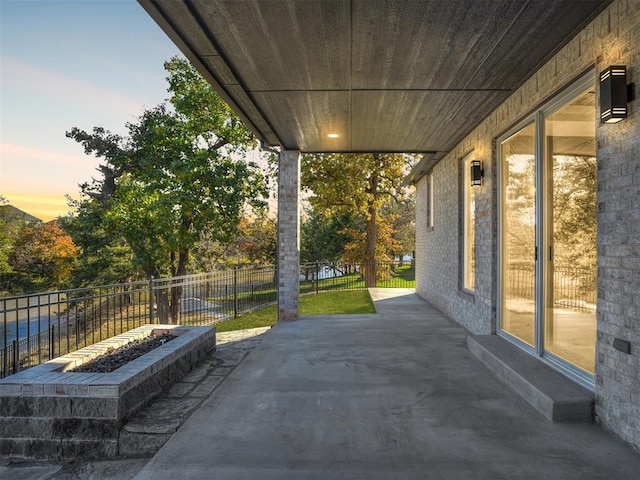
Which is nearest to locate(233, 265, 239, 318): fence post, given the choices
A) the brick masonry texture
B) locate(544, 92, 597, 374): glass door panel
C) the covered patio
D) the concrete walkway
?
the covered patio

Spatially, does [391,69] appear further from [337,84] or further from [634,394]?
[634,394]

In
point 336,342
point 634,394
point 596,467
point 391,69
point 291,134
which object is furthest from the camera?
point 291,134

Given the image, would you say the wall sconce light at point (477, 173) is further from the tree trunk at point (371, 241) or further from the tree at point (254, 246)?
the tree at point (254, 246)

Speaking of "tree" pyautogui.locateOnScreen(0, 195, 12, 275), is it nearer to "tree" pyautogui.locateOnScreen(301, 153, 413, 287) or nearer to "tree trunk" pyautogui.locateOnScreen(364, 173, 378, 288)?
"tree" pyautogui.locateOnScreen(301, 153, 413, 287)

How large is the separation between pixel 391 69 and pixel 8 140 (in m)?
12.4

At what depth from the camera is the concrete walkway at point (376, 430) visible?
2.20m

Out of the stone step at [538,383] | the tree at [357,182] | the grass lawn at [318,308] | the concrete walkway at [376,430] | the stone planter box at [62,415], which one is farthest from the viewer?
the tree at [357,182]

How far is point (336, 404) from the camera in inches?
123

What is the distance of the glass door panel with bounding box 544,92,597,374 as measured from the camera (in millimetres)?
3031

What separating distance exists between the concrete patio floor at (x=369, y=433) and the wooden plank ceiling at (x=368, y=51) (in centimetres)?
304

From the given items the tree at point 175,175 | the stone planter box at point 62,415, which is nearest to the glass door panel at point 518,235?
the stone planter box at point 62,415

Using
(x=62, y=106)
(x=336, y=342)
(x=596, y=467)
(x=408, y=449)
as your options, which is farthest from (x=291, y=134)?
(x=62, y=106)

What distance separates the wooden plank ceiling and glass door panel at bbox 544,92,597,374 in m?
0.75

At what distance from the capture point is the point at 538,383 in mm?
3088
